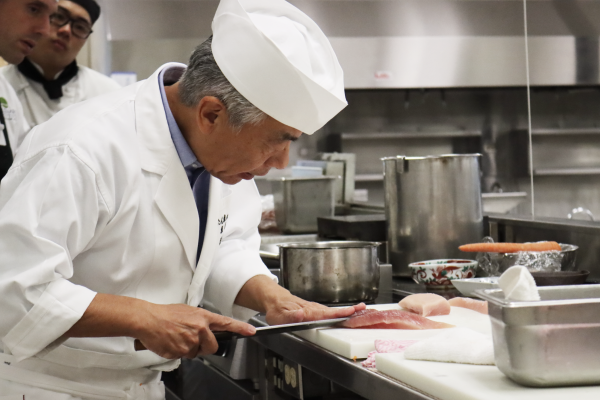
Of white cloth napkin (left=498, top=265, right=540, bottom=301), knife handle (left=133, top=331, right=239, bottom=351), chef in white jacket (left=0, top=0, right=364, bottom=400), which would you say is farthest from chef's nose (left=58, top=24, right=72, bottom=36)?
white cloth napkin (left=498, top=265, right=540, bottom=301)

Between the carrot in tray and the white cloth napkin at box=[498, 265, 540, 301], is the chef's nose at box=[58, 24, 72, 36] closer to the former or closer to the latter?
the carrot in tray

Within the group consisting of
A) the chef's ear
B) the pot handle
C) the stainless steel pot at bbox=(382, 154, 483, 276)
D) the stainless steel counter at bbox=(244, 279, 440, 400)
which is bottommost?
the stainless steel counter at bbox=(244, 279, 440, 400)

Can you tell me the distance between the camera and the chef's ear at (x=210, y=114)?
52.9 inches

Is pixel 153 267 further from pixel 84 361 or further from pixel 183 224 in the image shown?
pixel 84 361

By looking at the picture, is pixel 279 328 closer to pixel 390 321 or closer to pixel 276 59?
pixel 390 321

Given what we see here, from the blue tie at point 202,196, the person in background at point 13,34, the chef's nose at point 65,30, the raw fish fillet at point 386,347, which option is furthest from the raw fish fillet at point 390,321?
the chef's nose at point 65,30

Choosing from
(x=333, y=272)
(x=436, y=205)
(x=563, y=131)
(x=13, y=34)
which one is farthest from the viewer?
(x=563, y=131)

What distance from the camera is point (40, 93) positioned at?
3.85 metres

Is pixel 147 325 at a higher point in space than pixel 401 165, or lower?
lower

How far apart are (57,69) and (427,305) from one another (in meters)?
2.88

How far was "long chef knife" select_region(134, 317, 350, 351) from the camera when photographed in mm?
1309

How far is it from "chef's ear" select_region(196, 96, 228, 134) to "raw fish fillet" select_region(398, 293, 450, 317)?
0.56 metres

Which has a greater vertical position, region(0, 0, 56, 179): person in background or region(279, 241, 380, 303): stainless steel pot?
region(0, 0, 56, 179): person in background

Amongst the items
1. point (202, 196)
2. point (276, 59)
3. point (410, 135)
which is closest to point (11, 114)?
point (202, 196)
